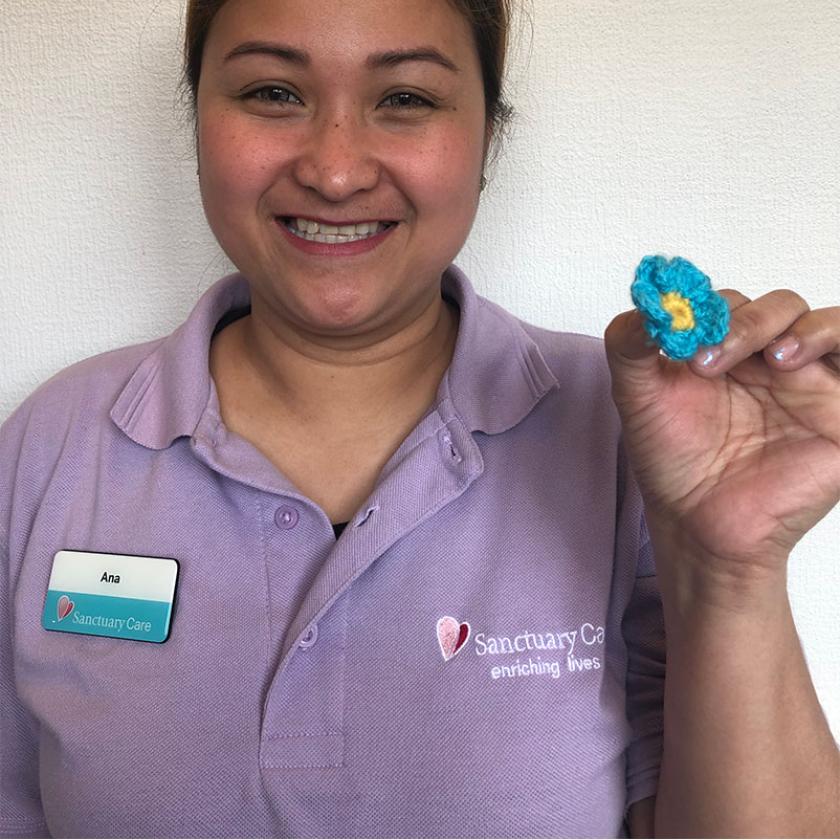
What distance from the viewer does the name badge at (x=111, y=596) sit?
101 centimetres

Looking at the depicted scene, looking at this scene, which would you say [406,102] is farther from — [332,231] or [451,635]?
[451,635]

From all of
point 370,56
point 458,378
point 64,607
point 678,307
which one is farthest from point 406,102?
point 64,607

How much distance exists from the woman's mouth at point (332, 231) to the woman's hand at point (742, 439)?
0.31 metres

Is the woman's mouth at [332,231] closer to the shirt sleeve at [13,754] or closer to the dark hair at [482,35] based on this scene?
the dark hair at [482,35]

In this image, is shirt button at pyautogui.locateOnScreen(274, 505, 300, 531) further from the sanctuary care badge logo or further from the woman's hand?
the woman's hand

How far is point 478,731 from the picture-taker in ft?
3.10

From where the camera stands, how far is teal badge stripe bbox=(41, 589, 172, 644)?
3.29ft

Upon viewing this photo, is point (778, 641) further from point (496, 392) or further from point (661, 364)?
point (496, 392)

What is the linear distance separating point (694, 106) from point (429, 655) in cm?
80

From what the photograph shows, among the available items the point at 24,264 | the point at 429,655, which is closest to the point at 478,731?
the point at 429,655

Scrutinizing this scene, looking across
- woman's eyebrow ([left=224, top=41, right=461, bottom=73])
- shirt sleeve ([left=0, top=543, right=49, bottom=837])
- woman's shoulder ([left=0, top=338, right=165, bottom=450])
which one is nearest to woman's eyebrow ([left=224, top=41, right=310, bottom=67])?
woman's eyebrow ([left=224, top=41, right=461, bottom=73])

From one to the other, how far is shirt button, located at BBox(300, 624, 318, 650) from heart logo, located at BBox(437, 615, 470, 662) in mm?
120

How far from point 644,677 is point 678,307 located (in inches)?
18.4

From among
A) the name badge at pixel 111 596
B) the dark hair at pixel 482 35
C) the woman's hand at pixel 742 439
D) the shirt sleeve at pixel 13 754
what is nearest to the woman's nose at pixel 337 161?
the dark hair at pixel 482 35
